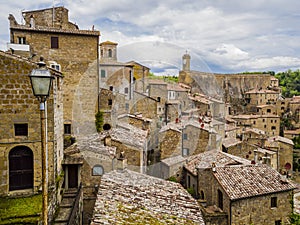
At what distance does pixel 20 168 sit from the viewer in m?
9.06

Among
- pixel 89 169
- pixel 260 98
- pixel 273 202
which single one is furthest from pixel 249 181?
pixel 260 98

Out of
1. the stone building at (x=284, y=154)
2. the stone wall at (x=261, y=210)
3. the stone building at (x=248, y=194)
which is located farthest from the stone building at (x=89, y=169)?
the stone building at (x=284, y=154)

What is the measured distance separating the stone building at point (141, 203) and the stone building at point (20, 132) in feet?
6.40

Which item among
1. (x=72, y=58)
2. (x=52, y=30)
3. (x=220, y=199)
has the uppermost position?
(x=52, y=30)

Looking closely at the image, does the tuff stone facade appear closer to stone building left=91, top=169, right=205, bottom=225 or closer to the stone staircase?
the stone staircase

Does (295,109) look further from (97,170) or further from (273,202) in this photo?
(97,170)

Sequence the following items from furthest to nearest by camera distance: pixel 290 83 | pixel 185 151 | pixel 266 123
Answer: pixel 290 83, pixel 266 123, pixel 185 151

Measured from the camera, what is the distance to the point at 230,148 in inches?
977

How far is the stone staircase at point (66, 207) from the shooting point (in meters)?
8.58

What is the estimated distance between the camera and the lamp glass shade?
4.38 m

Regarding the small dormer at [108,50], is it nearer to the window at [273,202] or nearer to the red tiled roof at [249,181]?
the red tiled roof at [249,181]

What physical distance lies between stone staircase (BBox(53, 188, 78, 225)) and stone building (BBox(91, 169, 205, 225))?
129 centimetres

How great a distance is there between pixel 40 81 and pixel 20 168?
19.1ft

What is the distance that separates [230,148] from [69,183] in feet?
55.0
